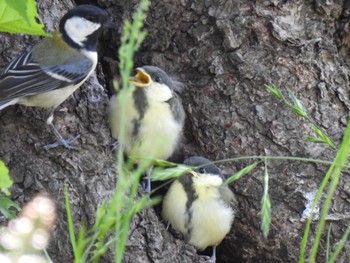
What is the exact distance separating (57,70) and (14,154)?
0.39m

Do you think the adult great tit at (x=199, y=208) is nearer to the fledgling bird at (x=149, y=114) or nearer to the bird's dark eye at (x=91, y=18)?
the fledgling bird at (x=149, y=114)

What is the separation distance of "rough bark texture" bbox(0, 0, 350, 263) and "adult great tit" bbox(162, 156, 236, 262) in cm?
8

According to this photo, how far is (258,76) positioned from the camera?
274 centimetres

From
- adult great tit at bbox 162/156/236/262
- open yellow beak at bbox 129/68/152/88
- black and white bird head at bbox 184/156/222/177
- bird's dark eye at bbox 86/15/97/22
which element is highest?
bird's dark eye at bbox 86/15/97/22

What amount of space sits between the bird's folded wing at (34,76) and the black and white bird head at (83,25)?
117 mm

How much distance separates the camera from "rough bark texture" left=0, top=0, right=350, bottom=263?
2.59m

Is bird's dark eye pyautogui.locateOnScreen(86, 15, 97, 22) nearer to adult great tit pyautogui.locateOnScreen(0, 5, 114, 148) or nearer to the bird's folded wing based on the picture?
adult great tit pyautogui.locateOnScreen(0, 5, 114, 148)

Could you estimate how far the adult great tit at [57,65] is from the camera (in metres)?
2.43

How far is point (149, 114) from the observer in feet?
8.51

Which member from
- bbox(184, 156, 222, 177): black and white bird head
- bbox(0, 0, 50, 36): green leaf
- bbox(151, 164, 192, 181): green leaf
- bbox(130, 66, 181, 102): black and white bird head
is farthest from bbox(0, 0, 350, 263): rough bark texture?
bbox(151, 164, 192, 181): green leaf

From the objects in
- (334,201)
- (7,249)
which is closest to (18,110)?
(7,249)

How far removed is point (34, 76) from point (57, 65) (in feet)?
0.40

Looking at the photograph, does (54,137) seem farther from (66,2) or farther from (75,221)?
(66,2)

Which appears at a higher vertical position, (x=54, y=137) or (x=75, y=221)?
(x=54, y=137)
